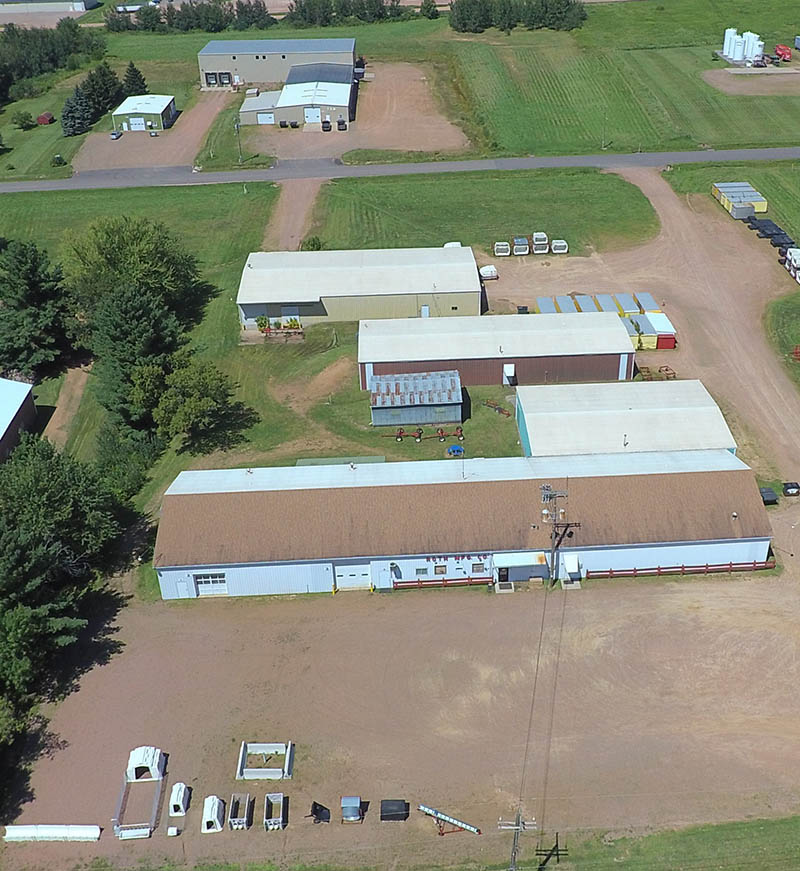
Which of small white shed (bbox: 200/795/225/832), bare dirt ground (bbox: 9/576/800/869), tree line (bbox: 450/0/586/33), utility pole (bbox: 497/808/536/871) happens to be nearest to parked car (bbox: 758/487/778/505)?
bare dirt ground (bbox: 9/576/800/869)

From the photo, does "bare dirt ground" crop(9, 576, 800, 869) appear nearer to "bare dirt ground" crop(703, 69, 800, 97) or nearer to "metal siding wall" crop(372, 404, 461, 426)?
A: "metal siding wall" crop(372, 404, 461, 426)

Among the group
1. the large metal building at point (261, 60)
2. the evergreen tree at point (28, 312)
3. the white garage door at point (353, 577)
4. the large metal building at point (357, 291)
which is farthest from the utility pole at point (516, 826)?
the large metal building at point (261, 60)

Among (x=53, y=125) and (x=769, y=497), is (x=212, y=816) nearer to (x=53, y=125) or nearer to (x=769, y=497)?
(x=769, y=497)

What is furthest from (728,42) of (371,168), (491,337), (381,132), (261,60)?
(491,337)

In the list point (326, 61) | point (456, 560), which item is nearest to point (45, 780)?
point (456, 560)

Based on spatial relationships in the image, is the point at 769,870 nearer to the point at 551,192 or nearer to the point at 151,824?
the point at 151,824
